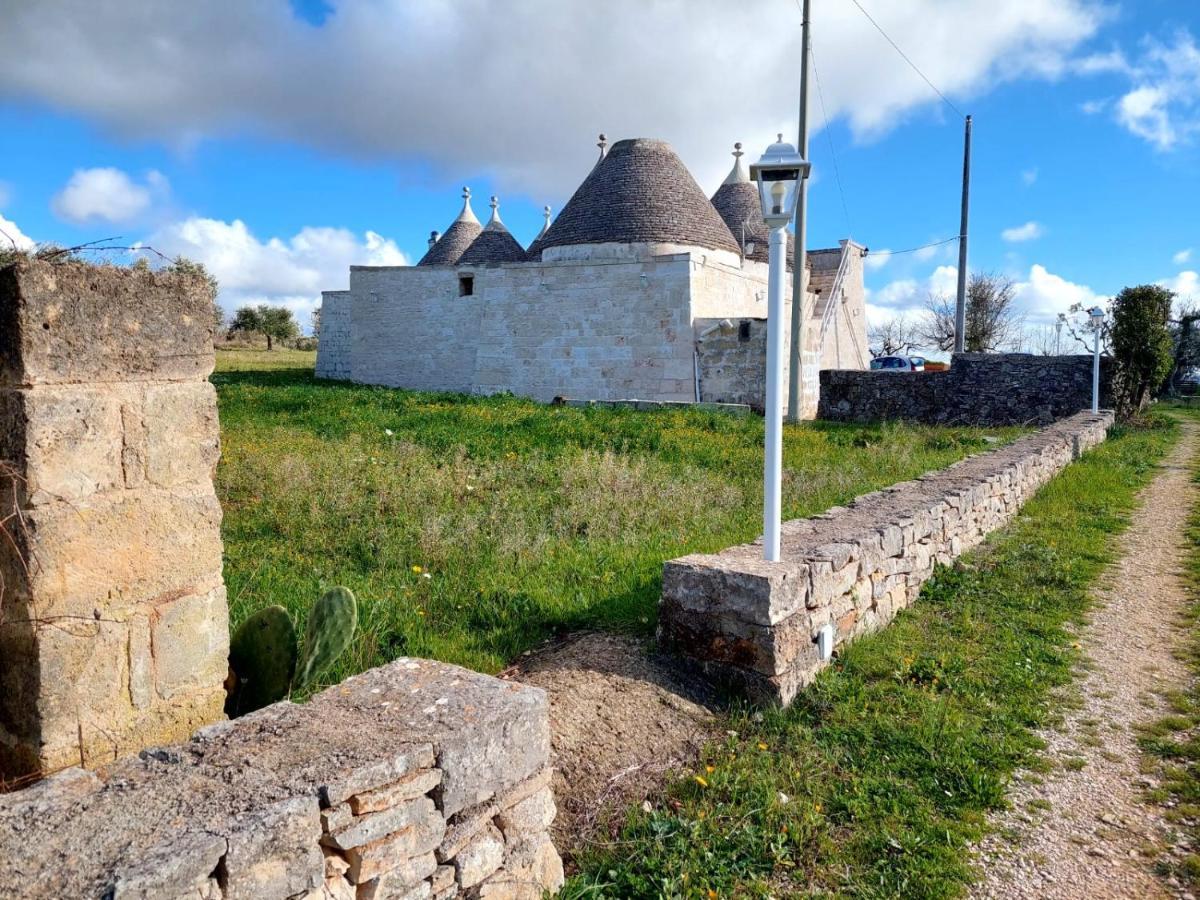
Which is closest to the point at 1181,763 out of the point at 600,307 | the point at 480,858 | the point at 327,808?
the point at 480,858

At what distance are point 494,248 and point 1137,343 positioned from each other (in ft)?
53.1

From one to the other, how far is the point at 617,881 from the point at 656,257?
1604 cm

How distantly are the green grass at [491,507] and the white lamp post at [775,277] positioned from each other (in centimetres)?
92

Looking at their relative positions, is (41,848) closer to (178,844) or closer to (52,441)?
(178,844)

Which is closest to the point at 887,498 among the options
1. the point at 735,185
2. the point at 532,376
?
the point at 532,376

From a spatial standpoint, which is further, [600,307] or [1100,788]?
[600,307]

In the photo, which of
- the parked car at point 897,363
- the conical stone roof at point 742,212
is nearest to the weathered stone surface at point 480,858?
the conical stone roof at point 742,212

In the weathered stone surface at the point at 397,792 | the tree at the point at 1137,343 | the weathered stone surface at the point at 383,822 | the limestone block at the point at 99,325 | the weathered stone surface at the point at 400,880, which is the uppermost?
the tree at the point at 1137,343

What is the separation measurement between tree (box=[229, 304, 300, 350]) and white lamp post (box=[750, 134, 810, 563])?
1669 inches

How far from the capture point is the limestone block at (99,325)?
2.02 meters

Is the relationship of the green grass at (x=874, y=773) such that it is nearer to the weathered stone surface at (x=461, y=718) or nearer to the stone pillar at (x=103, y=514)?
the weathered stone surface at (x=461, y=718)

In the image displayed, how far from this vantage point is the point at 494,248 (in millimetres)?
21797

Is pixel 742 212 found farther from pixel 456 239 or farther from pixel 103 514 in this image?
pixel 103 514

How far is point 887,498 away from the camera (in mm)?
6059
